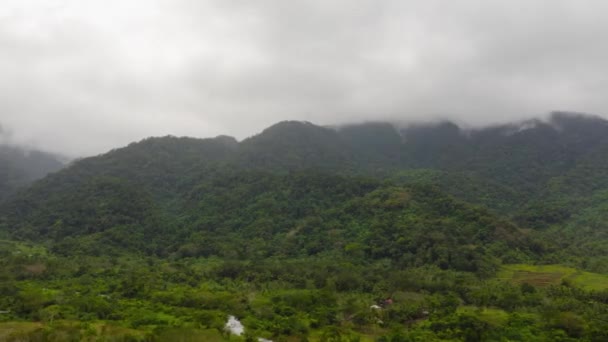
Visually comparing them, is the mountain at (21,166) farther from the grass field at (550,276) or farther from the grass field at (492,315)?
the grass field at (492,315)

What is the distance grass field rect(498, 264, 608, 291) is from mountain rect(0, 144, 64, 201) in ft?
350

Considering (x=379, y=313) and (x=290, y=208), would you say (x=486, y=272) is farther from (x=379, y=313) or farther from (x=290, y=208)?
(x=290, y=208)

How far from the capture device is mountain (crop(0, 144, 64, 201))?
4667 inches

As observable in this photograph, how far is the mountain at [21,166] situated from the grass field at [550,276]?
350 feet

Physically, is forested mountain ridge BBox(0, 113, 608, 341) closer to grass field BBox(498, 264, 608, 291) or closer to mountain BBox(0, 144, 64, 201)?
grass field BBox(498, 264, 608, 291)

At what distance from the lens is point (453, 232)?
61688mm

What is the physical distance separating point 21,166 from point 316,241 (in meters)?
115

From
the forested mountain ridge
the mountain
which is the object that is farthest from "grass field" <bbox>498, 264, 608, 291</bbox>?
the mountain

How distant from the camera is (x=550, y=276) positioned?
4981 cm

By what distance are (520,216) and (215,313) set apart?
207ft

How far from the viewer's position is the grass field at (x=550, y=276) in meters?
45.6

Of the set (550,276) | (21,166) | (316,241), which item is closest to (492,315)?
(550,276)

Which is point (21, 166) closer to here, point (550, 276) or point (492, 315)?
point (550, 276)

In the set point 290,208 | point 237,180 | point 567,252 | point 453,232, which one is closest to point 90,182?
point 237,180
